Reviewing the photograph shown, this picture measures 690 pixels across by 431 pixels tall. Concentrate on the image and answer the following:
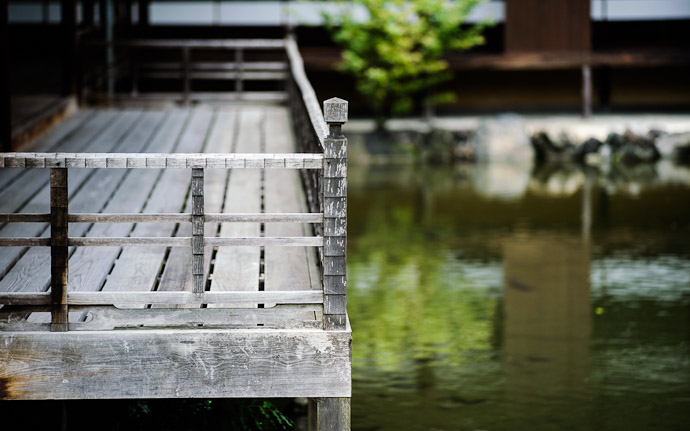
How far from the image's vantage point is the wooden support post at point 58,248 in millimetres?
4629

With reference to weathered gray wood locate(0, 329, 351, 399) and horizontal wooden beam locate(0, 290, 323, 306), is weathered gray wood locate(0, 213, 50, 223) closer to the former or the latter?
horizontal wooden beam locate(0, 290, 323, 306)

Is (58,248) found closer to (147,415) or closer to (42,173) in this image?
(147,415)

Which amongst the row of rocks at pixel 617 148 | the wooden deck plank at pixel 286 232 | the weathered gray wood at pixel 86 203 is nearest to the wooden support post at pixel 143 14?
the row of rocks at pixel 617 148

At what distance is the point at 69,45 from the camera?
38.5 feet

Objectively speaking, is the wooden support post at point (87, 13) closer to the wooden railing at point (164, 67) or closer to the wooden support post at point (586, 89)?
the wooden railing at point (164, 67)

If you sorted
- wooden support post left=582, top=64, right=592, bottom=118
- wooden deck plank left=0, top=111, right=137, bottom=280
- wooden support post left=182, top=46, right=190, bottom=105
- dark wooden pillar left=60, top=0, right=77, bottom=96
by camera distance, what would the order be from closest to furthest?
wooden deck plank left=0, top=111, right=137, bottom=280 < dark wooden pillar left=60, top=0, right=77, bottom=96 < wooden support post left=182, top=46, right=190, bottom=105 < wooden support post left=582, top=64, right=592, bottom=118

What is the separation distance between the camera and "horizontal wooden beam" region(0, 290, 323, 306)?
15.6 feet

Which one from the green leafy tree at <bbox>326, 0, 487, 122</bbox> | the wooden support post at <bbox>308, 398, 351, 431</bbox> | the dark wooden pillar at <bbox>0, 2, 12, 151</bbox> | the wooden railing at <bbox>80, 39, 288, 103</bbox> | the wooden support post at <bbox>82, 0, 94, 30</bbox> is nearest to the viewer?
the wooden support post at <bbox>308, 398, 351, 431</bbox>

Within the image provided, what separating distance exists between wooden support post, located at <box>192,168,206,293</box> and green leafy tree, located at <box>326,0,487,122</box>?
15270 mm

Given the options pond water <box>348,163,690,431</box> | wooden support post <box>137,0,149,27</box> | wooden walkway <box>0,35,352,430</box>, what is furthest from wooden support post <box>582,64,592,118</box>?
wooden walkway <box>0,35,352,430</box>

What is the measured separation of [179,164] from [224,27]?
662 inches

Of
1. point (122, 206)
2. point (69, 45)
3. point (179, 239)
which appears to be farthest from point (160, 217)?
point (69, 45)

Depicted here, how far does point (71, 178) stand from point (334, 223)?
3958 millimetres

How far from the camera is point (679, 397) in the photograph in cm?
702
